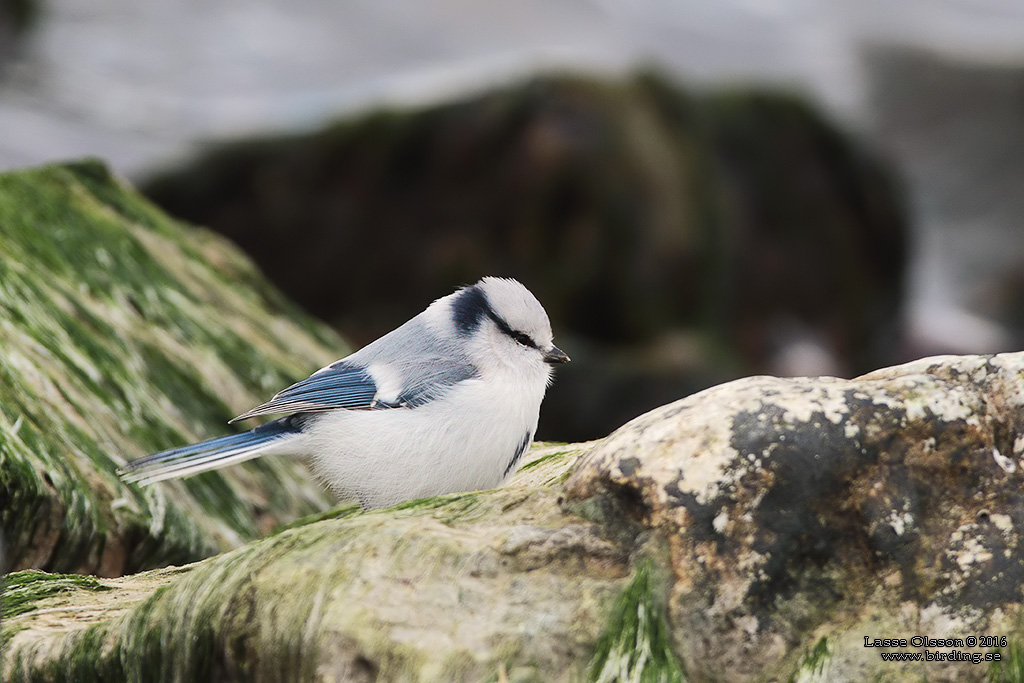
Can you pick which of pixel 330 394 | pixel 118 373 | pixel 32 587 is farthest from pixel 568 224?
pixel 32 587

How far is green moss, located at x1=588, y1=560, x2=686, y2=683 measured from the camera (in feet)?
7.64

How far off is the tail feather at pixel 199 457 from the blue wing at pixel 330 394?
0.09 metres

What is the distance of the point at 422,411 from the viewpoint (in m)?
3.23

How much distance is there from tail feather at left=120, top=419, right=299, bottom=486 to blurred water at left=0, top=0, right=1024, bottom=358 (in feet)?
25.1

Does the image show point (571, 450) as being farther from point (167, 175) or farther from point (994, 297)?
point (994, 297)

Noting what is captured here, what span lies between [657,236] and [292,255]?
345 centimetres

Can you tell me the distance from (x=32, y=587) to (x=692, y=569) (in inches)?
73.9

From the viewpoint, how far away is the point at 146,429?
13.4 ft

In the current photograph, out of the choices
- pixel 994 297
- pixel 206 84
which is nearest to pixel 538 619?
pixel 206 84

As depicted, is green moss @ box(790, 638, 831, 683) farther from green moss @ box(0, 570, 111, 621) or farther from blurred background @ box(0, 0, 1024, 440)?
blurred background @ box(0, 0, 1024, 440)

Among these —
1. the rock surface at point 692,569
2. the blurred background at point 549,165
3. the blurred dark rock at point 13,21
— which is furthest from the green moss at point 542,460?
the blurred dark rock at point 13,21

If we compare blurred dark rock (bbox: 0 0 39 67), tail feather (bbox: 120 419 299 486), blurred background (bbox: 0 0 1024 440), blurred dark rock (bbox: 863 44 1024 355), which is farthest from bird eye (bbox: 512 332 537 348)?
blurred dark rock (bbox: 863 44 1024 355)

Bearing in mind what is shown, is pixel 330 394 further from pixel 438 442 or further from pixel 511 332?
pixel 511 332

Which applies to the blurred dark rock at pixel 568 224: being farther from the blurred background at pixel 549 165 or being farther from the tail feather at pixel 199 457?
the tail feather at pixel 199 457
